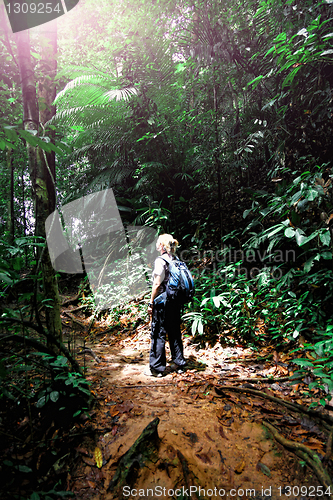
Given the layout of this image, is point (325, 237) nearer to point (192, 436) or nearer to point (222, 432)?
point (222, 432)

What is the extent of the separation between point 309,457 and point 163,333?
1.92m

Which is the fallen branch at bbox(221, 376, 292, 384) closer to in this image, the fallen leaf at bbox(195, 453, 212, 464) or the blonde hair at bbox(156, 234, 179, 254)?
the fallen leaf at bbox(195, 453, 212, 464)

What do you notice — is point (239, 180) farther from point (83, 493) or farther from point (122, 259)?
point (83, 493)

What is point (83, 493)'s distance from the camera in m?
1.77

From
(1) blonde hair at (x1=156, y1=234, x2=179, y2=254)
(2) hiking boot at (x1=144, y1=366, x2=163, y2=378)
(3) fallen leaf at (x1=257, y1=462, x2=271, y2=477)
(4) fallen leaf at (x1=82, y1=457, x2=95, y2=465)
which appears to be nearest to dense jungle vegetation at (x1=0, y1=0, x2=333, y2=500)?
(4) fallen leaf at (x1=82, y1=457, x2=95, y2=465)

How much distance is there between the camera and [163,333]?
334 centimetres

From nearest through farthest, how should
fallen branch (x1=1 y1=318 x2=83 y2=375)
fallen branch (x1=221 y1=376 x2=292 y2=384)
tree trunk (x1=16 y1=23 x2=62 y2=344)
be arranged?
1. fallen branch (x1=1 y1=318 x2=83 y2=375)
2. tree trunk (x1=16 y1=23 x2=62 y2=344)
3. fallen branch (x1=221 y1=376 x2=292 y2=384)

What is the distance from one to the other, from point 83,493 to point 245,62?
698 centimetres

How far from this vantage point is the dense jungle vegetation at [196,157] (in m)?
2.40

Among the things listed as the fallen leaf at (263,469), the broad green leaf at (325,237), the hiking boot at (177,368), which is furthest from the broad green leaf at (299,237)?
the fallen leaf at (263,469)

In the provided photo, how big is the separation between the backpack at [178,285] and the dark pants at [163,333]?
0.13 metres

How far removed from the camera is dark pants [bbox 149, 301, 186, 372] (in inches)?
130

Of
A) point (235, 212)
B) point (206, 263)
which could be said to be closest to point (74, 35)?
point (235, 212)

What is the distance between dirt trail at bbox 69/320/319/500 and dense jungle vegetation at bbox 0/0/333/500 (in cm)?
31
